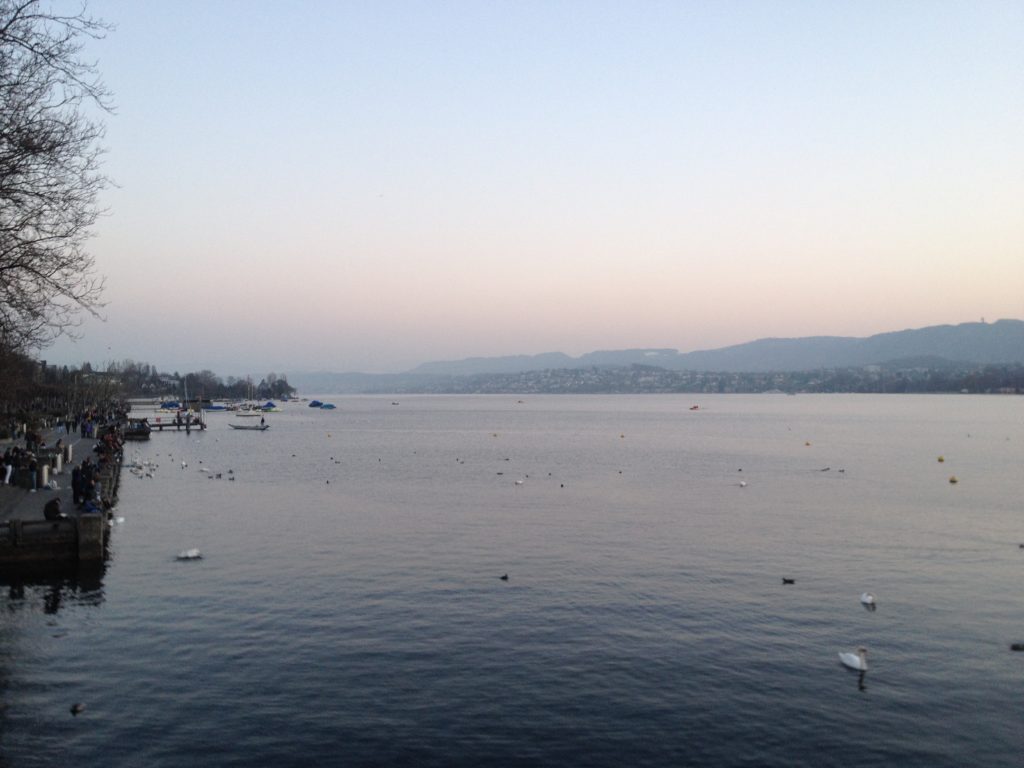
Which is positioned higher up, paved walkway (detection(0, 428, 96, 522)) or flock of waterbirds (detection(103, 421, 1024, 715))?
paved walkway (detection(0, 428, 96, 522))

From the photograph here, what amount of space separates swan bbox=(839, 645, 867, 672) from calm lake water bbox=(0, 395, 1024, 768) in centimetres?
36

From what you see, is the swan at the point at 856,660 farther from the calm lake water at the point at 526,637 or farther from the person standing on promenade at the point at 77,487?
the person standing on promenade at the point at 77,487

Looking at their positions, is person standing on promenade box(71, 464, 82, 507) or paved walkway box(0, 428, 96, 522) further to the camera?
person standing on promenade box(71, 464, 82, 507)

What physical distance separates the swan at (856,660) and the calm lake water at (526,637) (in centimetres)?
36

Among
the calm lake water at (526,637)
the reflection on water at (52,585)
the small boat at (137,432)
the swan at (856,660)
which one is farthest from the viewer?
the small boat at (137,432)

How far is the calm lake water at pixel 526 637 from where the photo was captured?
1441 centimetres

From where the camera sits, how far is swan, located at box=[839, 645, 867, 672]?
58.6ft

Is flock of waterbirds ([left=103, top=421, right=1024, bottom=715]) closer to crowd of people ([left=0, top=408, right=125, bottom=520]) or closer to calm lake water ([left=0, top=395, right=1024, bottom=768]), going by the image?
calm lake water ([left=0, top=395, right=1024, bottom=768])

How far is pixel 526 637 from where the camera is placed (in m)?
20.0

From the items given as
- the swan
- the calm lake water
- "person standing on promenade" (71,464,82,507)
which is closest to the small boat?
the calm lake water

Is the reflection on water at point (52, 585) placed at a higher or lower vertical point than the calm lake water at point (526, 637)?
higher

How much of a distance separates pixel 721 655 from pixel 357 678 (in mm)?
8106

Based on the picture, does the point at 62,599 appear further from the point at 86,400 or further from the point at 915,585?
the point at 86,400

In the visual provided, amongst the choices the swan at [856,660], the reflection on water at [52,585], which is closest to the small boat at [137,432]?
the reflection on water at [52,585]
